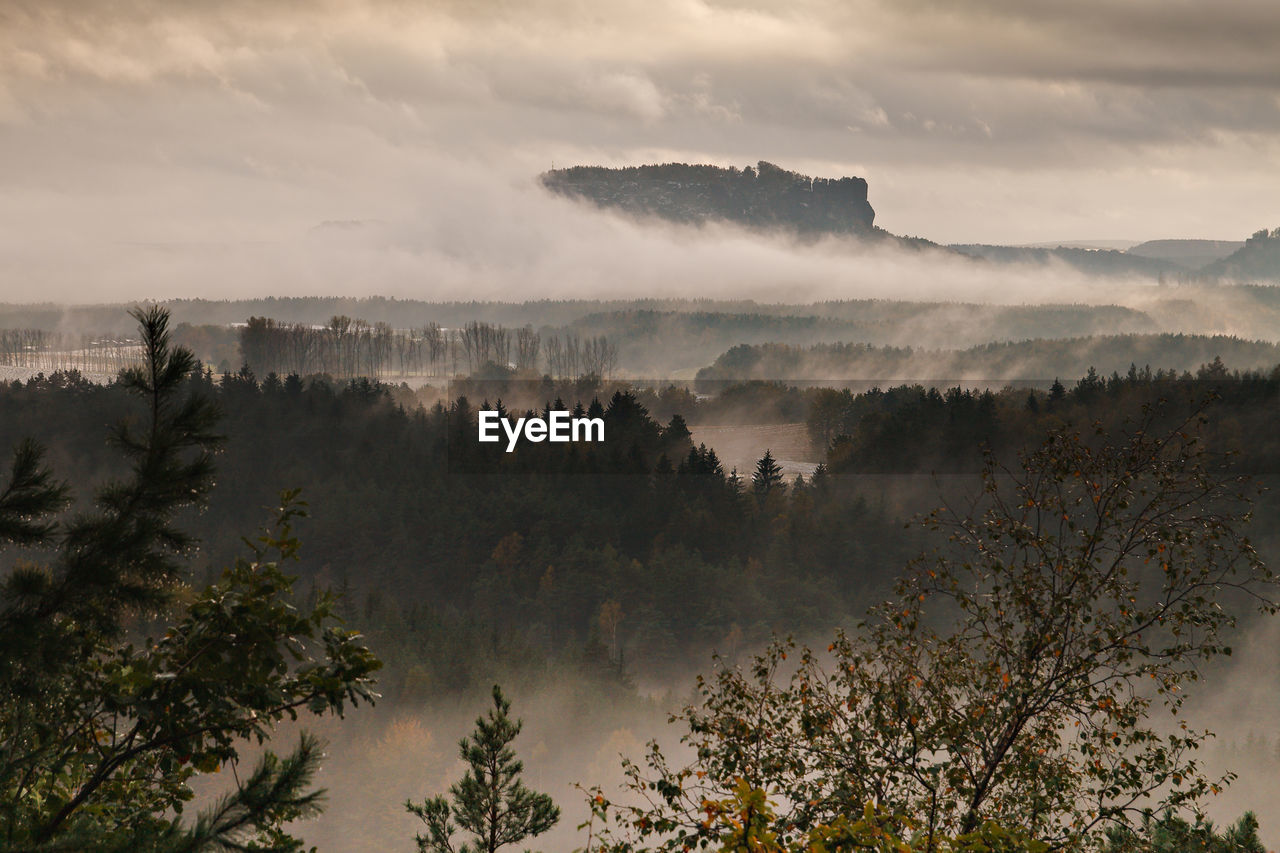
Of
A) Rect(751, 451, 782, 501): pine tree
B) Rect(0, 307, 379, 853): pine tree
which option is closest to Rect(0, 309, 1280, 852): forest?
Rect(0, 307, 379, 853): pine tree

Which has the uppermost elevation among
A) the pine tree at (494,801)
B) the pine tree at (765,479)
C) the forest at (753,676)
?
the forest at (753,676)

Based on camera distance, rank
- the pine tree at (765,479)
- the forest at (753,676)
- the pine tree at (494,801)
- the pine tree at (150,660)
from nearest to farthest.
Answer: the pine tree at (150,660), the forest at (753,676), the pine tree at (494,801), the pine tree at (765,479)

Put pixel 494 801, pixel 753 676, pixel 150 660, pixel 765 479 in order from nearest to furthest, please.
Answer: pixel 150 660
pixel 753 676
pixel 494 801
pixel 765 479

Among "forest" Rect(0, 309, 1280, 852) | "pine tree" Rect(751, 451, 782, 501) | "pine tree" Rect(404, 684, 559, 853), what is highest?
"forest" Rect(0, 309, 1280, 852)

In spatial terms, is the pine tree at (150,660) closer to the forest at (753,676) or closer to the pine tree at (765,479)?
the forest at (753,676)

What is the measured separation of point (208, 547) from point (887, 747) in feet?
546

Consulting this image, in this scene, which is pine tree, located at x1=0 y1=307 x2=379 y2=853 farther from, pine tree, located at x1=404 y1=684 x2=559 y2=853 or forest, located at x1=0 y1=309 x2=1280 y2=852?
pine tree, located at x1=404 y1=684 x2=559 y2=853

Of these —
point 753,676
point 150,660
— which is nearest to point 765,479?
point 753,676

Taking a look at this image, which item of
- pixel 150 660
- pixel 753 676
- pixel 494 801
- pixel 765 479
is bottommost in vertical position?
pixel 765 479

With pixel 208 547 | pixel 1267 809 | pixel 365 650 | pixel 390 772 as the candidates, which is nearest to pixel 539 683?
pixel 390 772

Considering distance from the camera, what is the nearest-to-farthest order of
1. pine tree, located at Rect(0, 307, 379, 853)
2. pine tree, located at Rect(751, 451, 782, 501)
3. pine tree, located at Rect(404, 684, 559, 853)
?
1. pine tree, located at Rect(0, 307, 379, 853)
2. pine tree, located at Rect(404, 684, 559, 853)
3. pine tree, located at Rect(751, 451, 782, 501)

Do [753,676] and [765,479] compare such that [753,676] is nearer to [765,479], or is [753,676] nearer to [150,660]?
[150,660]

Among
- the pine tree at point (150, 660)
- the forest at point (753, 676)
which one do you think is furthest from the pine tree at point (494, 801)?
the pine tree at point (150, 660)

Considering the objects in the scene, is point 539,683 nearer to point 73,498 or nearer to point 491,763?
point 491,763
